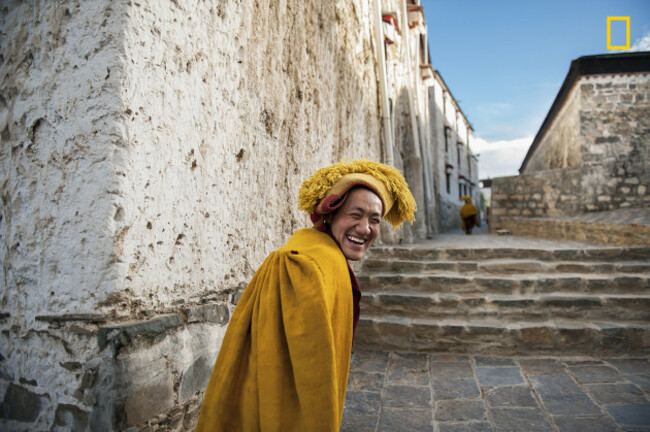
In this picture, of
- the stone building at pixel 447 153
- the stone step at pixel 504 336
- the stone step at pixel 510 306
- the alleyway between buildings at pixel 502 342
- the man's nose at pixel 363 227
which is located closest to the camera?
the man's nose at pixel 363 227

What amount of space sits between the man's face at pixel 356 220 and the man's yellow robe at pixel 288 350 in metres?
0.14

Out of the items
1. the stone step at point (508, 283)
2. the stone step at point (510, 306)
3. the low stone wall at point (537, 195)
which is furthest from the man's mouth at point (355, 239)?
the low stone wall at point (537, 195)

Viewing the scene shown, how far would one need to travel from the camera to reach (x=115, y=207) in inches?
60.7

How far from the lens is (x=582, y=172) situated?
11.1 m

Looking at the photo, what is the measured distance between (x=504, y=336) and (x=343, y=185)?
3.33 metres

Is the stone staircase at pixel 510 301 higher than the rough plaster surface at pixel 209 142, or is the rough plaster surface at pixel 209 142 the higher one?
the rough plaster surface at pixel 209 142

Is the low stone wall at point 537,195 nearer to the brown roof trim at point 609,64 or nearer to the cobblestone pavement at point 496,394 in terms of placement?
the brown roof trim at point 609,64

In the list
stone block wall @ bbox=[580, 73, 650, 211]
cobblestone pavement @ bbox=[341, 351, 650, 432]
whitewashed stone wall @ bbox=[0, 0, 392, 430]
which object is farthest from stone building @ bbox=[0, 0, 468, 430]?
stone block wall @ bbox=[580, 73, 650, 211]

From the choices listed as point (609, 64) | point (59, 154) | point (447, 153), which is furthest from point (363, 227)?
point (447, 153)

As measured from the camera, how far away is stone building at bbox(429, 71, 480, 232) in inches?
701

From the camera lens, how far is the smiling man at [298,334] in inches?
41.9

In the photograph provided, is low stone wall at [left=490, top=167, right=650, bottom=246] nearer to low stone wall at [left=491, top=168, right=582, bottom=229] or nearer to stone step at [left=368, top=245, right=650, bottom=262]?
low stone wall at [left=491, top=168, right=582, bottom=229]

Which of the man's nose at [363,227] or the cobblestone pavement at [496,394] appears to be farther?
the cobblestone pavement at [496,394]

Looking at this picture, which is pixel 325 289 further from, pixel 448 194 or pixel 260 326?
pixel 448 194
